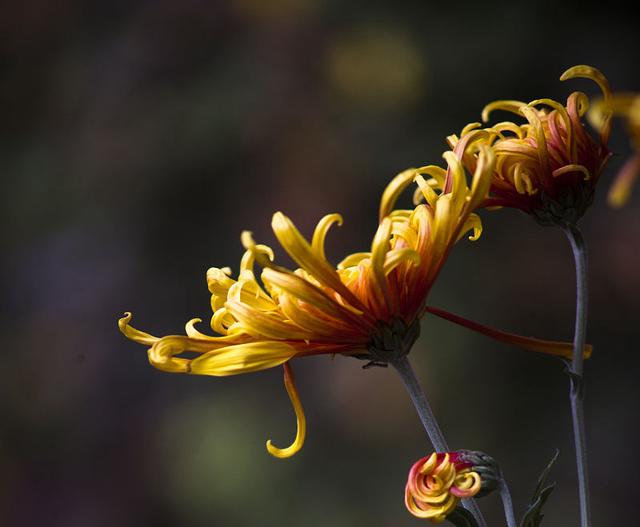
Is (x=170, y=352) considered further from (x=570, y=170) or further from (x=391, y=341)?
(x=570, y=170)

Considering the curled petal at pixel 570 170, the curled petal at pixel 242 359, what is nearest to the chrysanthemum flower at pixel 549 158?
the curled petal at pixel 570 170

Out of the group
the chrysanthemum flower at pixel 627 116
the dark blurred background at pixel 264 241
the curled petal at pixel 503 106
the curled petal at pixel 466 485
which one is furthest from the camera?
the dark blurred background at pixel 264 241

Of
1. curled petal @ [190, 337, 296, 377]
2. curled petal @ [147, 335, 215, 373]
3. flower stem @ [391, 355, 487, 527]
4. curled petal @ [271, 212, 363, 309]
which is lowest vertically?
flower stem @ [391, 355, 487, 527]

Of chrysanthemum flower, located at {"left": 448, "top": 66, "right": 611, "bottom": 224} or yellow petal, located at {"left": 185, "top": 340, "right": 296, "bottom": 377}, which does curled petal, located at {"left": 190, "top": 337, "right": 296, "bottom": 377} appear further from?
chrysanthemum flower, located at {"left": 448, "top": 66, "right": 611, "bottom": 224}

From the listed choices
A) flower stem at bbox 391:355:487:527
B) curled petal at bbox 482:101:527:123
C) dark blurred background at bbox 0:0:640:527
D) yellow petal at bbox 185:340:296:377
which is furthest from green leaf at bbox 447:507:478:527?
dark blurred background at bbox 0:0:640:527

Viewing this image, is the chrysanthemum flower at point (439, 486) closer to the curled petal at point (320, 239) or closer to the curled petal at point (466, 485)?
the curled petal at point (466, 485)
